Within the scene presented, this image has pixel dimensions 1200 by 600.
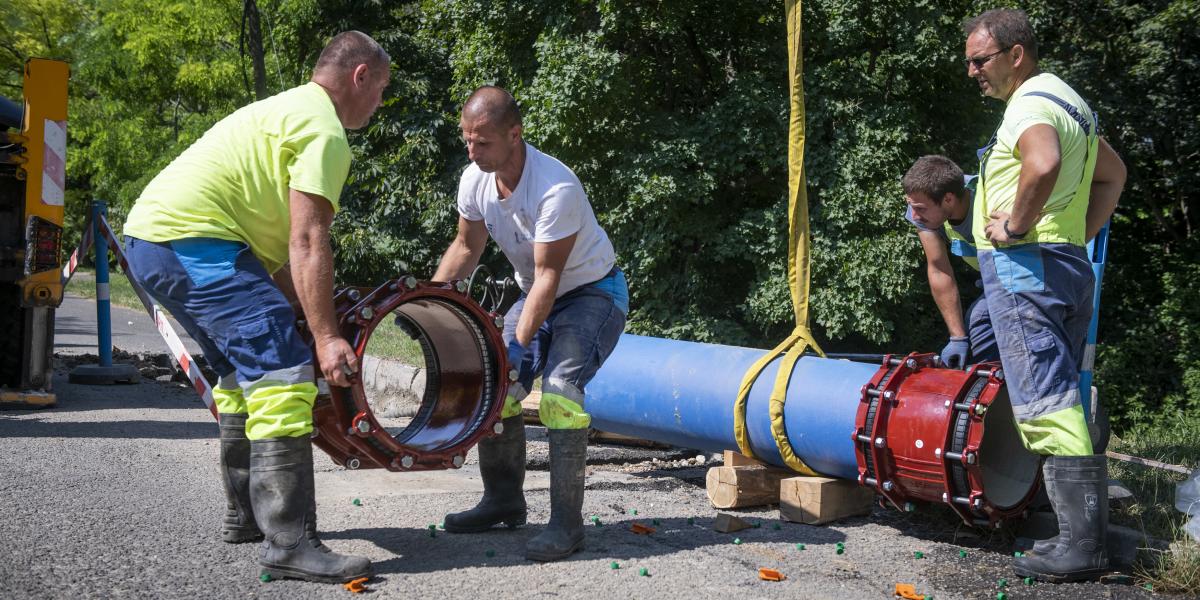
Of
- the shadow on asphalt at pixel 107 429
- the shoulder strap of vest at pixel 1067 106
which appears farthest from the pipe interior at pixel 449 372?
the shadow on asphalt at pixel 107 429

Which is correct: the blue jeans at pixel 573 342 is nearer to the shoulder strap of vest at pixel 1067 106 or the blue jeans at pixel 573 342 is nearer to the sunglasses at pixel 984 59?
the sunglasses at pixel 984 59

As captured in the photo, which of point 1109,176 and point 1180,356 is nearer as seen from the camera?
point 1109,176

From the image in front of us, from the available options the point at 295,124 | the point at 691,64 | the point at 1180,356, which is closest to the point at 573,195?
the point at 295,124

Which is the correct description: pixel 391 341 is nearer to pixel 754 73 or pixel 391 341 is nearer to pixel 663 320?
pixel 663 320

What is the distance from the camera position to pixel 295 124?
3801 millimetres

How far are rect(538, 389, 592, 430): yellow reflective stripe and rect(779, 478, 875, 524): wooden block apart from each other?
1260mm

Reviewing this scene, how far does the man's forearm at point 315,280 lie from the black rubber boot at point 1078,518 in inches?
105

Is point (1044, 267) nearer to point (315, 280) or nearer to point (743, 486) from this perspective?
point (743, 486)

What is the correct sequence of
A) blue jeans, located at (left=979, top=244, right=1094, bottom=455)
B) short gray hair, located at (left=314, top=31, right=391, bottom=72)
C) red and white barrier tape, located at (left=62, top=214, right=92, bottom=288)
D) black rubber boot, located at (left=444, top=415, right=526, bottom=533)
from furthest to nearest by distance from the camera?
red and white barrier tape, located at (left=62, top=214, right=92, bottom=288) < black rubber boot, located at (left=444, top=415, right=526, bottom=533) < blue jeans, located at (left=979, top=244, right=1094, bottom=455) < short gray hair, located at (left=314, top=31, right=391, bottom=72)

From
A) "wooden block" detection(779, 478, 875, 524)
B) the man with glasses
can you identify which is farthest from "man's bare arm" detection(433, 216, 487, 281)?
the man with glasses

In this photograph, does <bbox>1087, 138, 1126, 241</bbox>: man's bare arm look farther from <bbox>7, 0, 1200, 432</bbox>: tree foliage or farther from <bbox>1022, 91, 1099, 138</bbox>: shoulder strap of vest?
<bbox>7, 0, 1200, 432</bbox>: tree foliage

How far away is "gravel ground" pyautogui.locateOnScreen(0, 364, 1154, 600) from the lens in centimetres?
383

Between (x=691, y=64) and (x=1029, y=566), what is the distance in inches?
462

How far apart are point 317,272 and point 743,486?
2.45 metres
